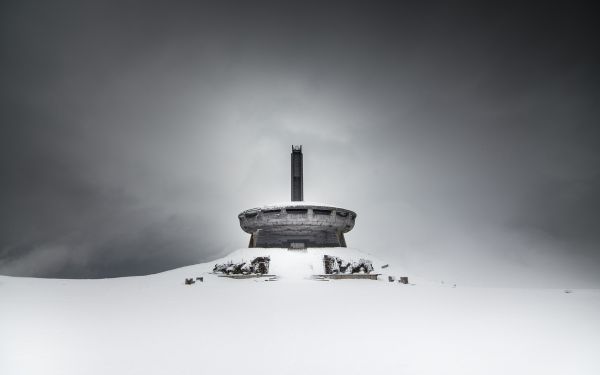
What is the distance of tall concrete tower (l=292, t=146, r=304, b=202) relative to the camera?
88.3 ft

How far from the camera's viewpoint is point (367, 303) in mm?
7500

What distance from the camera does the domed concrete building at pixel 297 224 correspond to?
2155cm

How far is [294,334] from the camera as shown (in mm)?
4738

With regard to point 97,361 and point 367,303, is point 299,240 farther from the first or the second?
point 97,361

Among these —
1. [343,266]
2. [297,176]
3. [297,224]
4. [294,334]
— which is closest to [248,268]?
[343,266]

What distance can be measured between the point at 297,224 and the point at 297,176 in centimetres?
674

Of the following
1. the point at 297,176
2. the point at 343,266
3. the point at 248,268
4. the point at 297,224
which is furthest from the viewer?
the point at 297,176

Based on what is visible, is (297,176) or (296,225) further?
(297,176)

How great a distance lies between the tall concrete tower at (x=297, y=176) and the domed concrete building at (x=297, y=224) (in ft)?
15.3

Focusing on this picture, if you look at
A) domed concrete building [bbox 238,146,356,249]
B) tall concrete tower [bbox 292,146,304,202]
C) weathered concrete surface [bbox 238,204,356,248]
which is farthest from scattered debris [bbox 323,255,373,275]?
tall concrete tower [bbox 292,146,304,202]

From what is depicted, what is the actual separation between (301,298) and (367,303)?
5.59 feet

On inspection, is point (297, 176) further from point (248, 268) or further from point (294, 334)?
point (294, 334)

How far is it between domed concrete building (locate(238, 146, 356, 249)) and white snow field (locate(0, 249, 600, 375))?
1311 centimetres

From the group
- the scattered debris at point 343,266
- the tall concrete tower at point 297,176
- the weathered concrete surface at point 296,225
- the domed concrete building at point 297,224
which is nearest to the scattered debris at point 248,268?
the scattered debris at point 343,266
